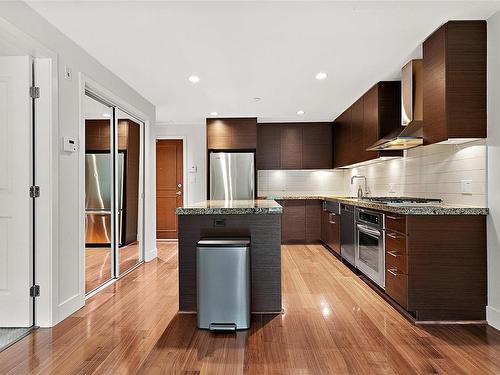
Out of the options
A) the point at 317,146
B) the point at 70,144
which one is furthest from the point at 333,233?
the point at 70,144

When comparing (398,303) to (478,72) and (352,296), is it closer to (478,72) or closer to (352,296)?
(352,296)

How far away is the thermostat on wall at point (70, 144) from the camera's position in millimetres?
2902

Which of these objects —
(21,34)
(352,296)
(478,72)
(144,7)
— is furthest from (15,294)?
(478,72)

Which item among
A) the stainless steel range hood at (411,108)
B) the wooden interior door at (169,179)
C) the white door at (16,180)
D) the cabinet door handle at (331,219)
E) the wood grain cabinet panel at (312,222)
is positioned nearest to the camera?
the white door at (16,180)

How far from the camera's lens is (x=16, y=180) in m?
2.68

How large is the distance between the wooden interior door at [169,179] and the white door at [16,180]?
4301 mm

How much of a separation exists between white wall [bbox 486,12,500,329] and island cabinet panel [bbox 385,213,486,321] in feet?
0.19

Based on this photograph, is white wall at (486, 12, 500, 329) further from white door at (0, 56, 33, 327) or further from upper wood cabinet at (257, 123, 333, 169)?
upper wood cabinet at (257, 123, 333, 169)

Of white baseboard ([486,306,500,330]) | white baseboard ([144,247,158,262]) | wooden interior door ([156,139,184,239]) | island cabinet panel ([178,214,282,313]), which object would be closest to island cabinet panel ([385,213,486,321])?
white baseboard ([486,306,500,330])

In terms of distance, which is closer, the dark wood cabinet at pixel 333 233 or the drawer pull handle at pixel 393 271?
the drawer pull handle at pixel 393 271

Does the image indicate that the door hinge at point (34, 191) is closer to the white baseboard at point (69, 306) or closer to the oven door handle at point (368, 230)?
the white baseboard at point (69, 306)

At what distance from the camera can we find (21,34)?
242 cm

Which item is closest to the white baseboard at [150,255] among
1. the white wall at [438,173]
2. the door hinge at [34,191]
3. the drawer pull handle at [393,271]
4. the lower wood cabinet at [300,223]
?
the lower wood cabinet at [300,223]

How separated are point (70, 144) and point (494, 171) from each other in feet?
11.4
